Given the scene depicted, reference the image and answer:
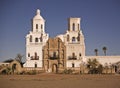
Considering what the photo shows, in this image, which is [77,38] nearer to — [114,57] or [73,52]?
[73,52]

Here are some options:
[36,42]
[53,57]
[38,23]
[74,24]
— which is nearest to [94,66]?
[53,57]

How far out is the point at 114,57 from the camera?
168 ft

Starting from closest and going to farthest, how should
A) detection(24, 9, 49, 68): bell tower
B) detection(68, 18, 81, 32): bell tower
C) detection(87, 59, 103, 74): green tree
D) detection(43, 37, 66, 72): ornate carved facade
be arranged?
detection(87, 59, 103, 74): green tree
detection(43, 37, 66, 72): ornate carved facade
detection(24, 9, 49, 68): bell tower
detection(68, 18, 81, 32): bell tower

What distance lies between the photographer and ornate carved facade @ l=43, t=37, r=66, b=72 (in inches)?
2066

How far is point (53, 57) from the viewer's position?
5328 cm

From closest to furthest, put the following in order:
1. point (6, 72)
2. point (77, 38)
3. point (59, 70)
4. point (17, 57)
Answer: point (6, 72) → point (59, 70) → point (77, 38) → point (17, 57)

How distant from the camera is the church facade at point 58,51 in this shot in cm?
5197

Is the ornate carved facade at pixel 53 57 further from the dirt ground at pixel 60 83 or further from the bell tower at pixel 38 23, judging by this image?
the dirt ground at pixel 60 83

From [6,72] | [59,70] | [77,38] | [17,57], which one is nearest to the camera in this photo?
[6,72]

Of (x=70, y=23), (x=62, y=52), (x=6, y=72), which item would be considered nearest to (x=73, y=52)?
(x=62, y=52)

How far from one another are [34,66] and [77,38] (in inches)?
336

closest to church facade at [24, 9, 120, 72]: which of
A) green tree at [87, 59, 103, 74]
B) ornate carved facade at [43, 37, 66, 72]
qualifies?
ornate carved facade at [43, 37, 66, 72]

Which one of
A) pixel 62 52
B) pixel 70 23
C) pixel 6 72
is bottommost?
pixel 6 72

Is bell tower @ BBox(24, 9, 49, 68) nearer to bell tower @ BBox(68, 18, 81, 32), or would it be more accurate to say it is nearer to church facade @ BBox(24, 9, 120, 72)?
church facade @ BBox(24, 9, 120, 72)
